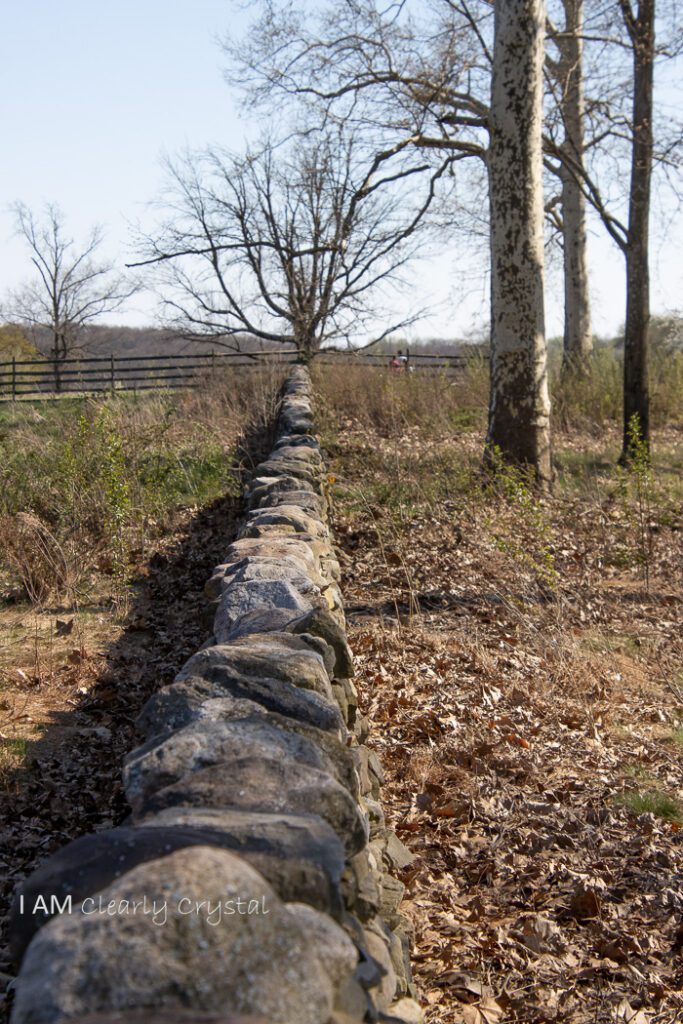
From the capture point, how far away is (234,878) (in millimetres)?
1357

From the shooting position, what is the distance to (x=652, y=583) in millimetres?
6789

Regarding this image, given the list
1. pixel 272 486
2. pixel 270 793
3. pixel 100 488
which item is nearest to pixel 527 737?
pixel 272 486

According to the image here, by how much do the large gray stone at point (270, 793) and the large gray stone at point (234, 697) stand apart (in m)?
0.39

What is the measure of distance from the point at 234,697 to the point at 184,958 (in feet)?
3.82

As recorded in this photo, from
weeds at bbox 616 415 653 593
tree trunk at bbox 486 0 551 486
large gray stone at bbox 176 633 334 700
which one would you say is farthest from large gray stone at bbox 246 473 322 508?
large gray stone at bbox 176 633 334 700

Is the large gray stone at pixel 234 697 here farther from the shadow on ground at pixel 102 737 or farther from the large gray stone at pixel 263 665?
the shadow on ground at pixel 102 737

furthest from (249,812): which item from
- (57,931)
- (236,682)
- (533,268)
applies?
(533,268)

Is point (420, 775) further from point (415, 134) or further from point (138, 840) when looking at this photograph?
point (415, 134)

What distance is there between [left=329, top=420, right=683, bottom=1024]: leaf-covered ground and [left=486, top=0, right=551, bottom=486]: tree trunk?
1.04 metres

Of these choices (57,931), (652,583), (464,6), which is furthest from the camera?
(464,6)

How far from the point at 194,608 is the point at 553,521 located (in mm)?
3665

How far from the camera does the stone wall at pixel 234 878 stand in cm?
122

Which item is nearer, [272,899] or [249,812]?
[272,899]

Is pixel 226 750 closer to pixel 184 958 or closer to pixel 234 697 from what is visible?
pixel 234 697
